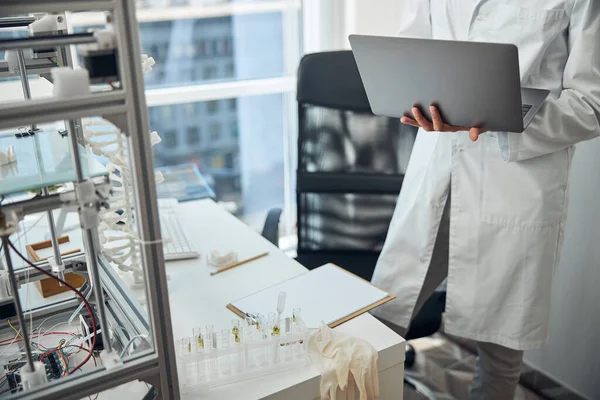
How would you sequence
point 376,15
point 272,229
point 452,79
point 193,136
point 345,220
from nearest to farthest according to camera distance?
point 452,79, point 272,229, point 345,220, point 376,15, point 193,136

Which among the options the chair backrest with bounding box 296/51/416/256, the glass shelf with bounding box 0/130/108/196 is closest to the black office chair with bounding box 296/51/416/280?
the chair backrest with bounding box 296/51/416/256

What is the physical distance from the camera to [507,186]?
4.63 feet

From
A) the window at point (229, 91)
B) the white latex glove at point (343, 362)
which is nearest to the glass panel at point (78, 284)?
the white latex glove at point (343, 362)

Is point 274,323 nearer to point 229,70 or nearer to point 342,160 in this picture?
point 342,160

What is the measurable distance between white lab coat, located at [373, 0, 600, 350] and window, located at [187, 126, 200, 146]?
1355 mm

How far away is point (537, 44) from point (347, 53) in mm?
590

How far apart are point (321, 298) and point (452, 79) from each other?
54 cm

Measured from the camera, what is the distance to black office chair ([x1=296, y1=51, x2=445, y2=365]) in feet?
5.85

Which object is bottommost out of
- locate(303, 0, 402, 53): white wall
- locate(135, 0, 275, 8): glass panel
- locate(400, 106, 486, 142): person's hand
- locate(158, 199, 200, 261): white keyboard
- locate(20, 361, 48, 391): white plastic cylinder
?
locate(158, 199, 200, 261): white keyboard

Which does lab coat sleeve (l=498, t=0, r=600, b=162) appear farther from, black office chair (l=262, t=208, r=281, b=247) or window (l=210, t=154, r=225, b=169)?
window (l=210, t=154, r=225, b=169)

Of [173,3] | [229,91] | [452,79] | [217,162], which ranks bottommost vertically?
[217,162]

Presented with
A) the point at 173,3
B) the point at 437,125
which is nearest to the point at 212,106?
the point at 173,3

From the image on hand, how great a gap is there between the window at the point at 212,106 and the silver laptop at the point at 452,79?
1348 mm

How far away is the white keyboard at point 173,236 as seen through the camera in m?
1.52
